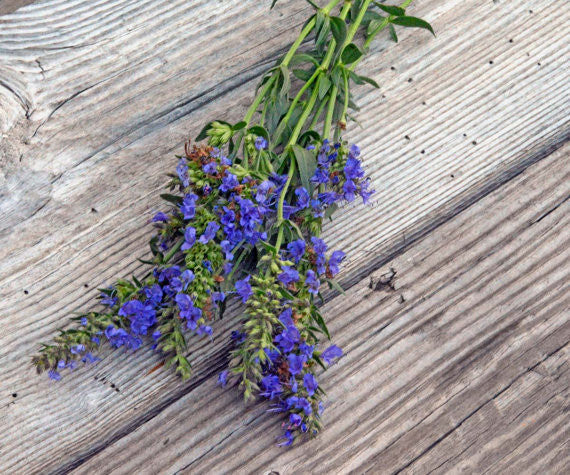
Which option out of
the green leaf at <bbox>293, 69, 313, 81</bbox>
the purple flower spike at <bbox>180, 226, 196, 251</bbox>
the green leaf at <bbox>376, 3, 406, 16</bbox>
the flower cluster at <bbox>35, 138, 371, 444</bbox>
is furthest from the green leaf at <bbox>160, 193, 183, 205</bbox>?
the green leaf at <bbox>376, 3, 406, 16</bbox>

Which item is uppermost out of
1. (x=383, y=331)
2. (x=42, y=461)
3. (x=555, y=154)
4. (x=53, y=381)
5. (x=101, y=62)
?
(x=101, y=62)

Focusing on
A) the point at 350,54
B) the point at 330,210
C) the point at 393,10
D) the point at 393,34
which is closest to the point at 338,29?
the point at 350,54

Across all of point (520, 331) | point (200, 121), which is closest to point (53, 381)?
point (200, 121)

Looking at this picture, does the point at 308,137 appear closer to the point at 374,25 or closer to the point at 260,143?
the point at 260,143

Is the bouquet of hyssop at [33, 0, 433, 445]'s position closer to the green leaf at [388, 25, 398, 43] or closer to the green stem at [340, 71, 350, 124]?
the green stem at [340, 71, 350, 124]

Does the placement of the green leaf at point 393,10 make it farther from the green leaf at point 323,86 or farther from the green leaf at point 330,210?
the green leaf at point 330,210

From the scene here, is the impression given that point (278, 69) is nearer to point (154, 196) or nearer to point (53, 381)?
point (154, 196)
